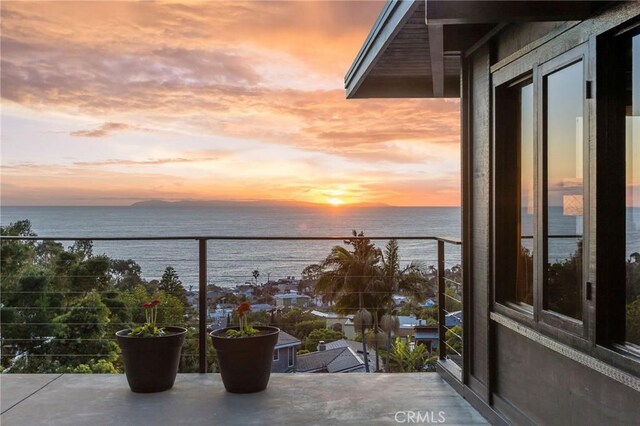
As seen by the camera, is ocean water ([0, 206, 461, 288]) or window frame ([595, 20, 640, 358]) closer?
window frame ([595, 20, 640, 358])

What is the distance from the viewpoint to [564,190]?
2.64 m

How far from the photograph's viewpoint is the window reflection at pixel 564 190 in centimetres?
250

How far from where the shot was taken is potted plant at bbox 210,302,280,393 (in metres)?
4.11

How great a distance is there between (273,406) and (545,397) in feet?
5.61

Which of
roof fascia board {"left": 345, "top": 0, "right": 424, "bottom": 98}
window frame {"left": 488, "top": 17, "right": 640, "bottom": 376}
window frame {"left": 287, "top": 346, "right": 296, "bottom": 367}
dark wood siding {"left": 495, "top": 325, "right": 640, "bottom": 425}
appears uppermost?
roof fascia board {"left": 345, "top": 0, "right": 424, "bottom": 98}

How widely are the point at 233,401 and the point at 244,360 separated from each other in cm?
29

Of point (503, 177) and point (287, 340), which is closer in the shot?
point (503, 177)

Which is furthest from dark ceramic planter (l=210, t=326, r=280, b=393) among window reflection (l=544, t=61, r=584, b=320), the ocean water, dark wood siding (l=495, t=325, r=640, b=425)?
the ocean water

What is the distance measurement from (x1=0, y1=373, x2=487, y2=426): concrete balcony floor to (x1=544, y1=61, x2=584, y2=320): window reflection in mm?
1258

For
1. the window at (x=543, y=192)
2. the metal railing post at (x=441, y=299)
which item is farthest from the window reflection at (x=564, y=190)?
the metal railing post at (x=441, y=299)

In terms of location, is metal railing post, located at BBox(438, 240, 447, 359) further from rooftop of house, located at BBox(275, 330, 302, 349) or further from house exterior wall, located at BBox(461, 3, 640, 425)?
rooftop of house, located at BBox(275, 330, 302, 349)

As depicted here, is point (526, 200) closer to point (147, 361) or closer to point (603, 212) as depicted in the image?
point (603, 212)

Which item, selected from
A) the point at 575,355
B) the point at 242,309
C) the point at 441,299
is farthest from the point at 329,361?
the point at 575,355

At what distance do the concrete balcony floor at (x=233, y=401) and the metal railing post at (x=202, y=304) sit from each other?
0.84ft
